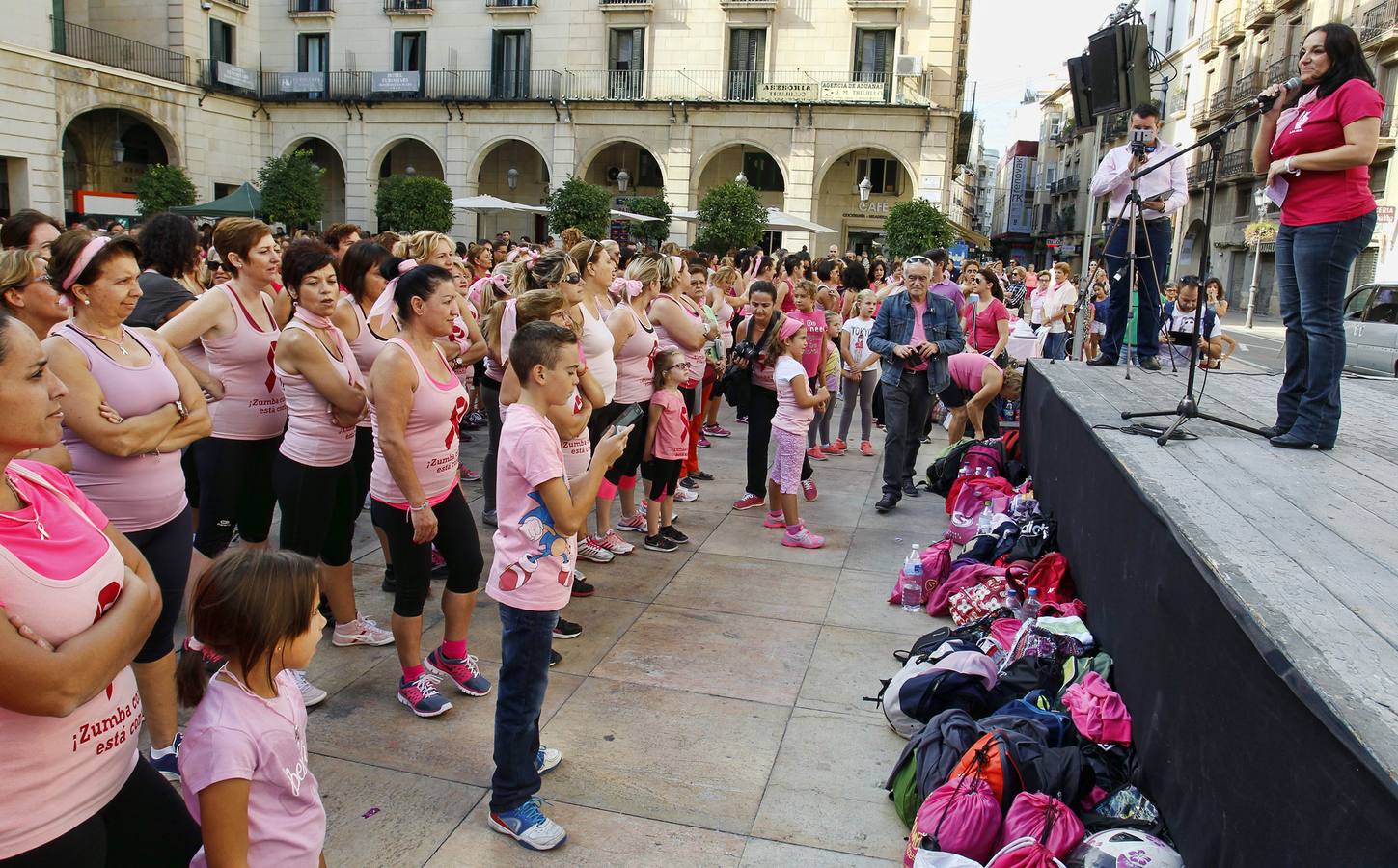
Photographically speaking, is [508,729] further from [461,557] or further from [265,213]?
[265,213]

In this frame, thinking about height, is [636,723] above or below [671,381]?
below

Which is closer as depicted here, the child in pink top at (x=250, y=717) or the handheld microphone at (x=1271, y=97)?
the child in pink top at (x=250, y=717)

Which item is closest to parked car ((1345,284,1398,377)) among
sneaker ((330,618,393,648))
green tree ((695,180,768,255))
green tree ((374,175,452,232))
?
green tree ((695,180,768,255))

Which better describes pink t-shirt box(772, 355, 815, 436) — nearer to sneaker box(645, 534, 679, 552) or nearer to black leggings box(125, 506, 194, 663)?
sneaker box(645, 534, 679, 552)

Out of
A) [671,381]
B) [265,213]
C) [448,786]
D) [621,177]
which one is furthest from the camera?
[621,177]

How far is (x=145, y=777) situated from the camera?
214 centimetres

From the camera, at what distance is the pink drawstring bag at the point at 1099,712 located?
3.45 metres

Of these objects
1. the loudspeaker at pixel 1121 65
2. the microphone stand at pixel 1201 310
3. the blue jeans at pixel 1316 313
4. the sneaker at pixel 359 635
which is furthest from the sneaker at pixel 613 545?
the loudspeaker at pixel 1121 65

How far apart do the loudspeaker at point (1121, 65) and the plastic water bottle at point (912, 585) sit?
5709mm

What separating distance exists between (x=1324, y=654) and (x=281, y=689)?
96.2 inches

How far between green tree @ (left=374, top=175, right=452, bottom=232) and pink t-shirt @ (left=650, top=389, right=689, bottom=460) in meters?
23.0

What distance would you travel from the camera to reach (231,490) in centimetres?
434

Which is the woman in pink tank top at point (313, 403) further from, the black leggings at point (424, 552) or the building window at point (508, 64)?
the building window at point (508, 64)

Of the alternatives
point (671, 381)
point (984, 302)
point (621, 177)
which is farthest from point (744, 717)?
point (621, 177)
